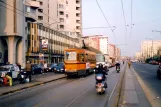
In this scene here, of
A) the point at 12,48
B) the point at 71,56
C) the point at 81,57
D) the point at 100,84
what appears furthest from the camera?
the point at 12,48

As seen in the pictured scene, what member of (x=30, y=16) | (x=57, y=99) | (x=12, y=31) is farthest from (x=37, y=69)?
(x=57, y=99)

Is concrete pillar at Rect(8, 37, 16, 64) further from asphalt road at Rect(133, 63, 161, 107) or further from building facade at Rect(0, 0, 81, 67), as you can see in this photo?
asphalt road at Rect(133, 63, 161, 107)

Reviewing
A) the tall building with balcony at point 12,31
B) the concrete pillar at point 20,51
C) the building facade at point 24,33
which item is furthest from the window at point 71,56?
the concrete pillar at point 20,51

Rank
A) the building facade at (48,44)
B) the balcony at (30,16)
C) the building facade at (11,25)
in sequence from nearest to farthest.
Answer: the building facade at (11,25)
the building facade at (48,44)
the balcony at (30,16)

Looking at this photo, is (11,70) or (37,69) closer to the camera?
(11,70)

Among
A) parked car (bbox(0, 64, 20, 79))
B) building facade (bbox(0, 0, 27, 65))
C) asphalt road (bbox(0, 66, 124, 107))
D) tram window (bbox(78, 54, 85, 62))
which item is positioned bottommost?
asphalt road (bbox(0, 66, 124, 107))

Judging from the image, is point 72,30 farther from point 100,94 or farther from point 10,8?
point 100,94

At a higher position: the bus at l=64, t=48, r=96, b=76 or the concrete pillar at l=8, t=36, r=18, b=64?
the concrete pillar at l=8, t=36, r=18, b=64

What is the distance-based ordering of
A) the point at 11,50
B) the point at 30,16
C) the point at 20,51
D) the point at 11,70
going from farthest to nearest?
the point at 30,16 → the point at 20,51 → the point at 11,50 → the point at 11,70

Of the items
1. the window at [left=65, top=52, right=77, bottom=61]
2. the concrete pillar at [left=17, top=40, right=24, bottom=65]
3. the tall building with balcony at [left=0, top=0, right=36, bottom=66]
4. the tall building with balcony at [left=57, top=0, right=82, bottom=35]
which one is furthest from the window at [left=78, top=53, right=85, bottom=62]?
the tall building with balcony at [left=57, top=0, right=82, bottom=35]

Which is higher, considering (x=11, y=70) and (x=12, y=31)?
(x=12, y=31)

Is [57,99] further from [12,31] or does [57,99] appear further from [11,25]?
[11,25]

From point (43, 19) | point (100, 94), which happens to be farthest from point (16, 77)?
point (43, 19)

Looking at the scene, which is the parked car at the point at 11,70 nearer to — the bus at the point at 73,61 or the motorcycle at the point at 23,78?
the motorcycle at the point at 23,78
